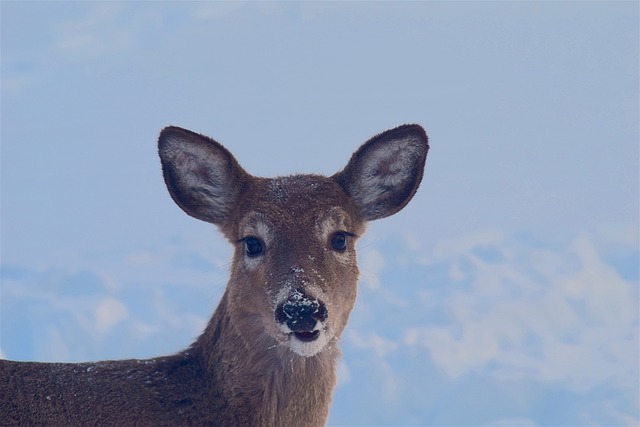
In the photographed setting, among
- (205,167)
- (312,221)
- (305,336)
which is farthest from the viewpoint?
(205,167)

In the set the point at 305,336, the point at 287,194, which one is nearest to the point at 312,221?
the point at 287,194

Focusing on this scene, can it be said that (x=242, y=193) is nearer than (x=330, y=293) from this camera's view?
No

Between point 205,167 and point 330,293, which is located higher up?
point 205,167

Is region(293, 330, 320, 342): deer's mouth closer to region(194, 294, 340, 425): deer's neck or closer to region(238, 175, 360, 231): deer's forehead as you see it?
region(194, 294, 340, 425): deer's neck

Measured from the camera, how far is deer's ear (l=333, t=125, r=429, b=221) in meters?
8.32

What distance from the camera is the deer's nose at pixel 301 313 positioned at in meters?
7.10

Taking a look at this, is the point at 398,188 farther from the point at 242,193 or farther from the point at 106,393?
the point at 106,393

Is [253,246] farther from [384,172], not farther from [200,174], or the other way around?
[384,172]

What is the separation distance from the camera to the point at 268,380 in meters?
7.57

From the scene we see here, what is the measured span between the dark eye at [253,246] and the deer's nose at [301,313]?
2.28ft

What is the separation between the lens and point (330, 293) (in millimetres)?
7469

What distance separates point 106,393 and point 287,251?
1.54m

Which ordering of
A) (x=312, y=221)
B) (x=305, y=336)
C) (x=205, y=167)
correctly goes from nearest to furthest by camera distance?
(x=305, y=336), (x=312, y=221), (x=205, y=167)

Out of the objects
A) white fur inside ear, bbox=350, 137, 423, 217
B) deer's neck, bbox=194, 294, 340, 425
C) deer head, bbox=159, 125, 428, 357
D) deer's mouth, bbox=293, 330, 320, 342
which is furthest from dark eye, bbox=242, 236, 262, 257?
white fur inside ear, bbox=350, 137, 423, 217
